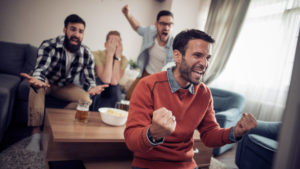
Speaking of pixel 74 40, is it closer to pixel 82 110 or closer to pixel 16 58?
pixel 82 110

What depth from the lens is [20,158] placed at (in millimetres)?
1558

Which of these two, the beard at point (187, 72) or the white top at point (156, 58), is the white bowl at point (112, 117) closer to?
the beard at point (187, 72)

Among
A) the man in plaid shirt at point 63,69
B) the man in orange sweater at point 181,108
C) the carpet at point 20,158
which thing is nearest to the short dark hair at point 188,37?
the man in orange sweater at point 181,108

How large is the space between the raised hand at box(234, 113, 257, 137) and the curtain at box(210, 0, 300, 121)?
1887mm

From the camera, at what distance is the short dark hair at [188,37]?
38.6 inches

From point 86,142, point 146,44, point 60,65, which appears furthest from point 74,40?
point 86,142

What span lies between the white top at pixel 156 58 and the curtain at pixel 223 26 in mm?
1500

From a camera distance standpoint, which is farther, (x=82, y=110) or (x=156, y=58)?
(x=156, y=58)

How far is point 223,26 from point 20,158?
3.44 meters

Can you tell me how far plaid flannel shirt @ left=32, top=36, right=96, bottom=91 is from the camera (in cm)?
191

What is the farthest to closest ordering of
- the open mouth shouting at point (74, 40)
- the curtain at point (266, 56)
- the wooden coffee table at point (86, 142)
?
1. the curtain at point (266, 56)
2. the open mouth shouting at point (74, 40)
3. the wooden coffee table at point (86, 142)

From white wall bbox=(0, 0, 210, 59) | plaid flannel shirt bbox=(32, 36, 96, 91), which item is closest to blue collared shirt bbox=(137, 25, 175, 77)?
plaid flannel shirt bbox=(32, 36, 96, 91)

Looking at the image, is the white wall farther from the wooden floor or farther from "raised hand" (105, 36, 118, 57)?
the wooden floor

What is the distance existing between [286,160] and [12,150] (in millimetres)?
1986
